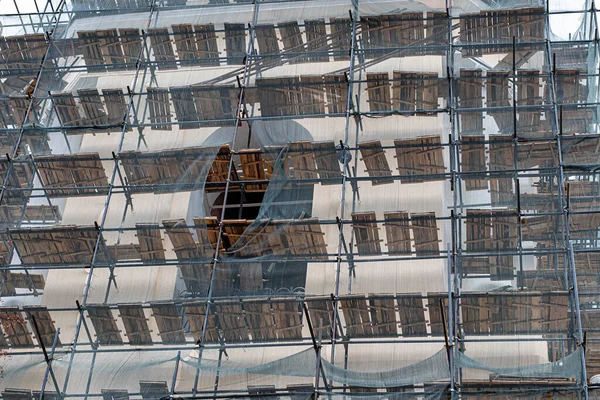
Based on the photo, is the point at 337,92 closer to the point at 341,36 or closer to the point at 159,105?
the point at 341,36

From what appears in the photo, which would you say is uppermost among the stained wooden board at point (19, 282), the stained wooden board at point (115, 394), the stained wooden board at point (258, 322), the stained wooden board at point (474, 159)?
the stained wooden board at point (474, 159)

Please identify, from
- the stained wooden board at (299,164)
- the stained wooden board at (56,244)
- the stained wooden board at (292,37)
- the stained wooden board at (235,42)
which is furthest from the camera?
the stained wooden board at (235,42)

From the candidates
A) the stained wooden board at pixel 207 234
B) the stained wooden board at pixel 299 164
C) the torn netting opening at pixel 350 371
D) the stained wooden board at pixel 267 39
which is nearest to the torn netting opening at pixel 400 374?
the torn netting opening at pixel 350 371

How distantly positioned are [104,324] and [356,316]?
5.82 meters

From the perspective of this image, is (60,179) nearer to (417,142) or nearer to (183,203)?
(183,203)

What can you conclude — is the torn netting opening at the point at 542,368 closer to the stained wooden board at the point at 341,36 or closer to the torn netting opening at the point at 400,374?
the torn netting opening at the point at 400,374

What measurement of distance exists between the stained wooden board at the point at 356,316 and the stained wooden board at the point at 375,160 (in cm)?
396

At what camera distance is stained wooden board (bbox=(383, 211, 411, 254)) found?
1383 inches

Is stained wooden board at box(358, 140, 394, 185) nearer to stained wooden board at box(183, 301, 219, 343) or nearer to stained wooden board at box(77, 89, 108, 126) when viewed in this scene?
stained wooden board at box(183, 301, 219, 343)

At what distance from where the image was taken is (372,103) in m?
38.3

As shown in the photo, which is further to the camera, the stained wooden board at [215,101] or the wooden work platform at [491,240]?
the stained wooden board at [215,101]

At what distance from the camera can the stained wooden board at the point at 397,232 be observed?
35125mm

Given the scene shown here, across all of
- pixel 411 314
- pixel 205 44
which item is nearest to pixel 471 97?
pixel 411 314

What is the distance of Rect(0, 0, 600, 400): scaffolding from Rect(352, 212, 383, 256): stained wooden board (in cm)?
5
